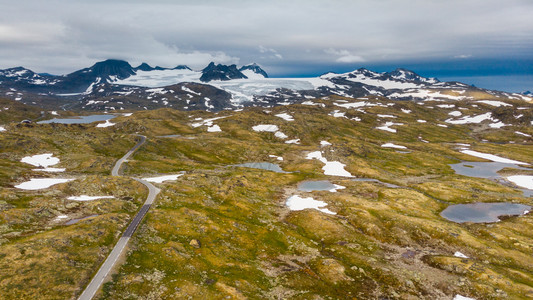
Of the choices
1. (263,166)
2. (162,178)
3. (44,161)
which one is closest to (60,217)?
(162,178)

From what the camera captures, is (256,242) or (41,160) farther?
(41,160)

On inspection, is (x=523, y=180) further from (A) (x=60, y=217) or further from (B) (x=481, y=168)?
(A) (x=60, y=217)

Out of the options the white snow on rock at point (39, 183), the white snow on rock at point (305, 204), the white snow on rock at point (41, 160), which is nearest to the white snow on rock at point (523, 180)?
the white snow on rock at point (305, 204)

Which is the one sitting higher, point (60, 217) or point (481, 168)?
point (60, 217)

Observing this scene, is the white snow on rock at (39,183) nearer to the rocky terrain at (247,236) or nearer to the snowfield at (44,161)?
the rocky terrain at (247,236)

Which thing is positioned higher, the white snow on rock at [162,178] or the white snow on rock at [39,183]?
the white snow on rock at [39,183]

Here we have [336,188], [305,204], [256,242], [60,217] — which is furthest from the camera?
[336,188]
